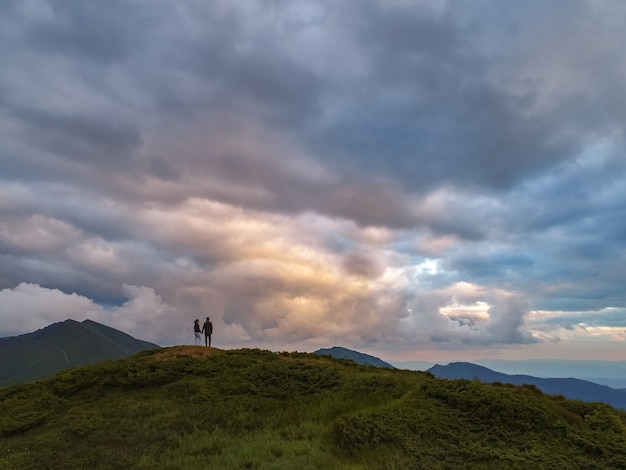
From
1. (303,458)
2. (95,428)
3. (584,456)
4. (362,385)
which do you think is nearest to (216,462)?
(303,458)

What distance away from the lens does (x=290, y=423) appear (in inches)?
833

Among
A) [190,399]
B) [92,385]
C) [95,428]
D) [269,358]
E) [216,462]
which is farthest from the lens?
[269,358]

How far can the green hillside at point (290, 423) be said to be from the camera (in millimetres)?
17578

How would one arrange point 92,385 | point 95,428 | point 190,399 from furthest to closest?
point 92,385, point 190,399, point 95,428

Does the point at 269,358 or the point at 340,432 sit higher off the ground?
the point at 269,358

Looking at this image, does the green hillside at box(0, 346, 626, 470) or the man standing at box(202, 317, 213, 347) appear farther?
the man standing at box(202, 317, 213, 347)

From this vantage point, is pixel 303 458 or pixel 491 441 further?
pixel 491 441

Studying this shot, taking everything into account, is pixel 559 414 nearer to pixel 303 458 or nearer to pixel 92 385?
pixel 303 458

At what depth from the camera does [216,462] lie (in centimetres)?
1691

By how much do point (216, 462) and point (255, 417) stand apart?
5.10m

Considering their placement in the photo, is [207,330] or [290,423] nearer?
[290,423]

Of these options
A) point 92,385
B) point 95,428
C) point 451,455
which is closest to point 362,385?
point 451,455

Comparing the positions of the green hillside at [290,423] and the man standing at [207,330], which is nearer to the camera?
the green hillside at [290,423]

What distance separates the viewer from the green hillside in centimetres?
1758
